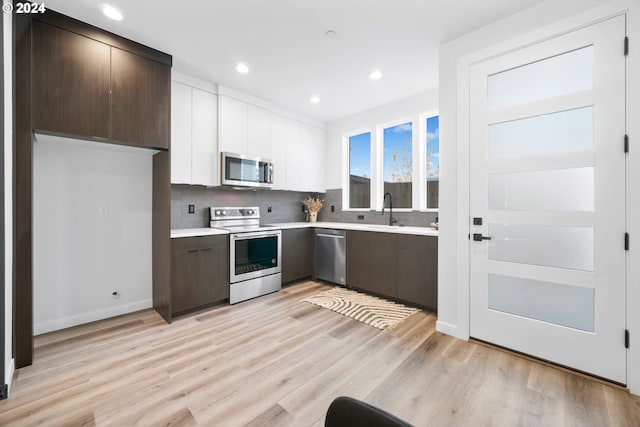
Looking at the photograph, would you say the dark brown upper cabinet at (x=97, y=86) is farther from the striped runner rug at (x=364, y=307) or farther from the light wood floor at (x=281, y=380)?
the striped runner rug at (x=364, y=307)

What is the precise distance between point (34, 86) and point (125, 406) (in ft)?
7.76

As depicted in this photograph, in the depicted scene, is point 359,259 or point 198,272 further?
point 359,259

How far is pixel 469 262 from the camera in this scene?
240 centimetres

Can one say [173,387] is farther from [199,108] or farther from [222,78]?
[222,78]

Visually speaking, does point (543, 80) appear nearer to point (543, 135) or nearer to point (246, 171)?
point (543, 135)

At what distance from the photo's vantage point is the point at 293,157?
14.4ft

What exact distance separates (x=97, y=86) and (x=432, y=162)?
381cm

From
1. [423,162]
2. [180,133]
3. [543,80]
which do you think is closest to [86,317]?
[180,133]

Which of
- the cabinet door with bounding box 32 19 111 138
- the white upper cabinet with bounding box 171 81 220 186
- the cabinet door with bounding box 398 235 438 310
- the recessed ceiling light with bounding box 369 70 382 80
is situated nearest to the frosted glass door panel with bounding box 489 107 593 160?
the cabinet door with bounding box 398 235 438 310

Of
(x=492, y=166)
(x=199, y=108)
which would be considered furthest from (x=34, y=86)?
(x=492, y=166)

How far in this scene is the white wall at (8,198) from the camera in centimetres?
163

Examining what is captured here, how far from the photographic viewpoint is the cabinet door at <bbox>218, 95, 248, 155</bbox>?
344 cm

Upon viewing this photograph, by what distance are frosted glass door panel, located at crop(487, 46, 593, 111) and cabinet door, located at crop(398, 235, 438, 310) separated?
4.78ft

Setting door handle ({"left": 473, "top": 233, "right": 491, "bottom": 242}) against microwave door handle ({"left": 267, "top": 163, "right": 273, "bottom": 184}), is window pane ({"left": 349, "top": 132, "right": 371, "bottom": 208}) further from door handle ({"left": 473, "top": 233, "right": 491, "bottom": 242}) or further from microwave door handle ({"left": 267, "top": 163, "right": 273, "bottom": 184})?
door handle ({"left": 473, "top": 233, "right": 491, "bottom": 242})
